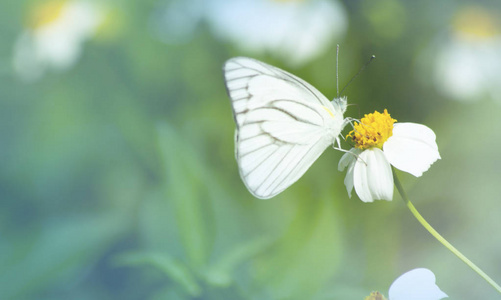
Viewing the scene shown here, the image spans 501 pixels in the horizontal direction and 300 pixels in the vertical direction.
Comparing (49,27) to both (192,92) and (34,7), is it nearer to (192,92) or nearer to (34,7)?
(34,7)

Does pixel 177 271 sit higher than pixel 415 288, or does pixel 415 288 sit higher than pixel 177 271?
pixel 177 271

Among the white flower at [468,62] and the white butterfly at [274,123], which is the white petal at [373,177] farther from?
the white flower at [468,62]

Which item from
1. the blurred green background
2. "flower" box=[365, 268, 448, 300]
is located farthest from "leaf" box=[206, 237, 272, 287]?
"flower" box=[365, 268, 448, 300]

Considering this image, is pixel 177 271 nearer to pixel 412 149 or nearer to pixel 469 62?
pixel 412 149

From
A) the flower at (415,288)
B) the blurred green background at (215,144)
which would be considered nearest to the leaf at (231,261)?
the blurred green background at (215,144)

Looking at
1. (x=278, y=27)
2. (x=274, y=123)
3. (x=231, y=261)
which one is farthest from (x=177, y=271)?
(x=278, y=27)

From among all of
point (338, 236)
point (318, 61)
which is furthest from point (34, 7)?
point (338, 236)

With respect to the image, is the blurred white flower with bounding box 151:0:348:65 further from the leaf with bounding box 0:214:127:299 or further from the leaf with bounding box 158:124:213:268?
the leaf with bounding box 0:214:127:299
